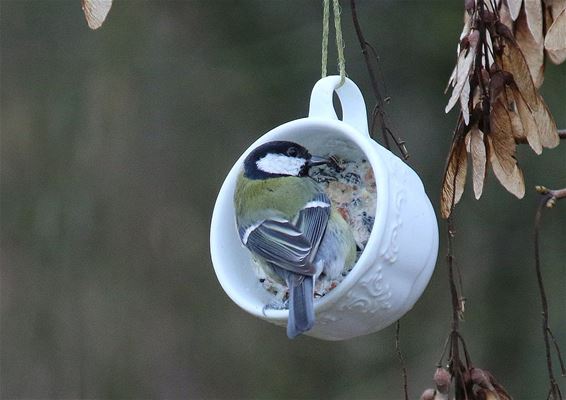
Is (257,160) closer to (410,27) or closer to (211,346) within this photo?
(410,27)

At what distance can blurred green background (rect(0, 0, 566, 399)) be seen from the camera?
4.97 m

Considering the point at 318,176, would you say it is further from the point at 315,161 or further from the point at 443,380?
the point at 443,380

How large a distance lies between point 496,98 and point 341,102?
1.46 feet

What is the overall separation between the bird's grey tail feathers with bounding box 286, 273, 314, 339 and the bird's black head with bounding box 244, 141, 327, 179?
29 centimetres

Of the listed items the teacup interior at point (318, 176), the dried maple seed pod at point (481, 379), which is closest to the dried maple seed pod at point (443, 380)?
the dried maple seed pod at point (481, 379)

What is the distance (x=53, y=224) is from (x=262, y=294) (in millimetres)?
3248

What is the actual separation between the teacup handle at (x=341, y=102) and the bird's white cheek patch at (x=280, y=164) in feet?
0.35

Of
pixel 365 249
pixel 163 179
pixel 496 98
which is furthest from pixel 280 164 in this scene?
pixel 163 179

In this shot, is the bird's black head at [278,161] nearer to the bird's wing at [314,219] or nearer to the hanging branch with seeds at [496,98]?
the bird's wing at [314,219]

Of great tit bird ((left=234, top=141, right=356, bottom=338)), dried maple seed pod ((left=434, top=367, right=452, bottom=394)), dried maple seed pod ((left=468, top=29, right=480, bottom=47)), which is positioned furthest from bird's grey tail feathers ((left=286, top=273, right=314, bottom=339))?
dried maple seed pod ((left=468, top=29, right=480, bottom=47))

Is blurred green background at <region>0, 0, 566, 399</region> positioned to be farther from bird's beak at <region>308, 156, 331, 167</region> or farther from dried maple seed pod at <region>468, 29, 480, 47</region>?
dried maple seed pod at <region>468, 29, 480, 47</region>

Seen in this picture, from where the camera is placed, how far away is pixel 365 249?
78.4 inches

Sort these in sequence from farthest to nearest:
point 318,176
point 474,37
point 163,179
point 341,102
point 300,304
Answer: point 163,179 → point 318,176 → point 341,102 → point 300,304 → point 474,37

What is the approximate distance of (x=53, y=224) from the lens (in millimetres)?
5316
